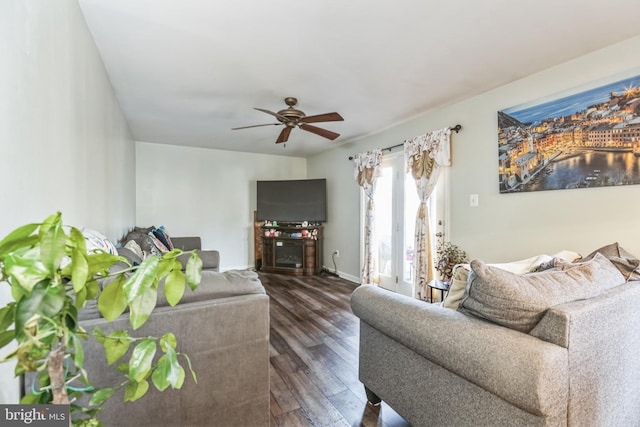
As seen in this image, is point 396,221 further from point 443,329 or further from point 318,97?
point 443,329

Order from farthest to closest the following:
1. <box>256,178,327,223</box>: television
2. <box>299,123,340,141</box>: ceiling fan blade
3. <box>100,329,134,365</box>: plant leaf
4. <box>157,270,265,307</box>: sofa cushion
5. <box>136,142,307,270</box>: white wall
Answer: <box>256,178,327,223</box>: television, <box>136,142,307,270</box>: white wall, <box>299,123,340,141</box>: ceiling fan blade, <box>157,270,265,307</box>: sofa cushion, <box>100,329,134,365</box>: plant leaf

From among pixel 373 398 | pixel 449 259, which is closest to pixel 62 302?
pixel 373 398

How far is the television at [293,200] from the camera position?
5391mm

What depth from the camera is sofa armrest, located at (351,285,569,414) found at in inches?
38.2

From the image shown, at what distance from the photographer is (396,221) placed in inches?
158

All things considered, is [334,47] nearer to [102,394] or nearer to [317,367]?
[102,394]

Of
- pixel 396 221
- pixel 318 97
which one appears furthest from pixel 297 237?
pixel 318 97

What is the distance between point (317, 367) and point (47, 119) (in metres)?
2.15

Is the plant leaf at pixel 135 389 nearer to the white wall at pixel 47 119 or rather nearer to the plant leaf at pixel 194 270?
the plant leaf at pixel 194 270

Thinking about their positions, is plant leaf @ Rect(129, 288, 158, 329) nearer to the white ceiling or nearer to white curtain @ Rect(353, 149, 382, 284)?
the white ceiling

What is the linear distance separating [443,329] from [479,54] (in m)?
2.09

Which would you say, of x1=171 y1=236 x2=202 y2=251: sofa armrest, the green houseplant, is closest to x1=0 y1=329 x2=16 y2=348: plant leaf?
the green houseplant

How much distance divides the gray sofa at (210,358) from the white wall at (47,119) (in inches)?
12.5

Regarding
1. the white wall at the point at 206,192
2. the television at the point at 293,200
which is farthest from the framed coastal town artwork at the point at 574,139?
the white wall at the point at 206,192
